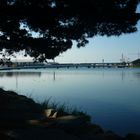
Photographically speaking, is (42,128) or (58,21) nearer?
(42,128)

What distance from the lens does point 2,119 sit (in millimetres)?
13594

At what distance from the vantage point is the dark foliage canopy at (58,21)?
15.1m

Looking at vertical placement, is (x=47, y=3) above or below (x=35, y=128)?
above

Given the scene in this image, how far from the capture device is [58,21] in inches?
638

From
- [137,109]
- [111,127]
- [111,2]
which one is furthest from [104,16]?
[137,109]

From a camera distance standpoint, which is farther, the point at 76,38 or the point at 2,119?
the point at 76,38

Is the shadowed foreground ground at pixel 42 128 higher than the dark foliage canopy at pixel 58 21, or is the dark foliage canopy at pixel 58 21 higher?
the dark foliage canopy at pixel 58 21

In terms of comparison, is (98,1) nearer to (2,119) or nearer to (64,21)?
(64,21)

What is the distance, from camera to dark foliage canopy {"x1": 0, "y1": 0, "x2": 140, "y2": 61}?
594 inches

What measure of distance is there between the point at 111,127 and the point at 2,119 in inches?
347

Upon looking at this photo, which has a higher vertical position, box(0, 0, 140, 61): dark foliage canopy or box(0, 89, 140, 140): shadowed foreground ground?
box(0, 0, 140, 61): dark foliage canopy

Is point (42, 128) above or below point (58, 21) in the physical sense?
below

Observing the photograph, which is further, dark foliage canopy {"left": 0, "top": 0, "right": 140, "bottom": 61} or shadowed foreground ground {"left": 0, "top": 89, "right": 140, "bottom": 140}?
dark foliage canopy {"left": 0, "top": 0, "right": 140, "bottom": 61}

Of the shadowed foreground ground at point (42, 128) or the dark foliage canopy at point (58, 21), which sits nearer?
the shadowed foreground ground at point (42, 128)
